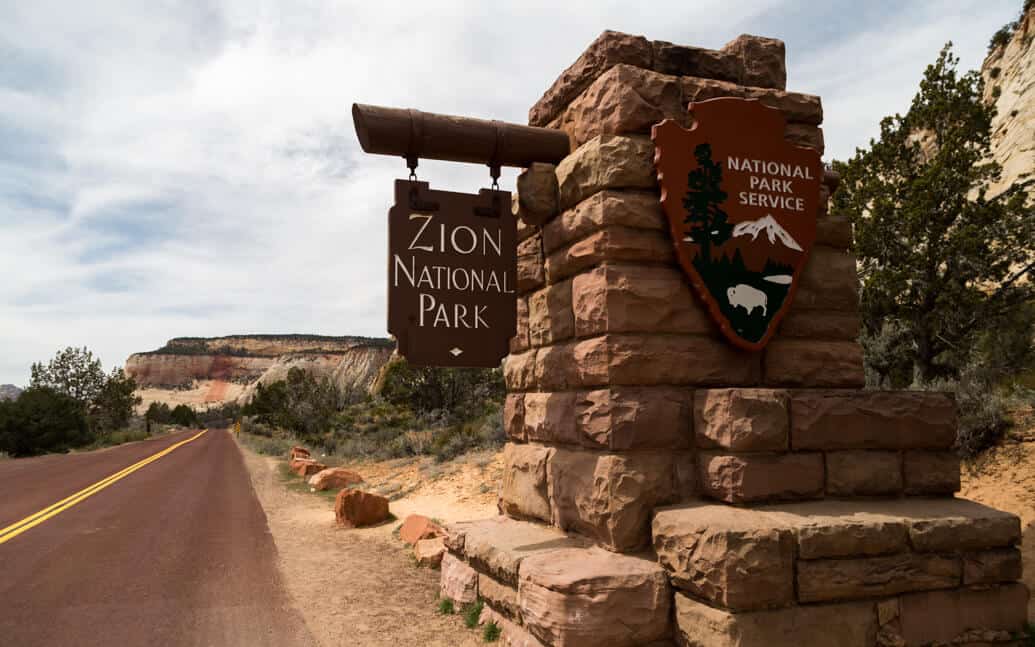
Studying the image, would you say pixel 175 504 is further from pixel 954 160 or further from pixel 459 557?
pixel 954 160

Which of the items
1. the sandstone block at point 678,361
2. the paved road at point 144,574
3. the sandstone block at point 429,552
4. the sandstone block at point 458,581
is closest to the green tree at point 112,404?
the paved road at point 144,574

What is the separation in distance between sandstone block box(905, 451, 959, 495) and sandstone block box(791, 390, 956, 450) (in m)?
0.06

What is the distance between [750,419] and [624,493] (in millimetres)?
773

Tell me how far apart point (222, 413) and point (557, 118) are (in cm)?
8487

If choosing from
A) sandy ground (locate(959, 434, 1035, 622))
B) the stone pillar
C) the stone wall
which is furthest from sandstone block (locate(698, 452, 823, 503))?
sandy ground (locate(959, 434, 1035, 622))

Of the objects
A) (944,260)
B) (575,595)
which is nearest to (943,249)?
(944,260)

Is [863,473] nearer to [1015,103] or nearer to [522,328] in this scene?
[522,328]

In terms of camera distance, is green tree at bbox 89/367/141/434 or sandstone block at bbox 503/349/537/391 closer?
sandstone block at bbox 503/349/537/391

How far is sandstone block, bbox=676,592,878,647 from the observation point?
9.94 feet

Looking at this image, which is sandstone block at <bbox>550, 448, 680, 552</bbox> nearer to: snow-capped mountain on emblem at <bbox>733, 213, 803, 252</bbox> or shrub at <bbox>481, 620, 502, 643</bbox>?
shrub at <bbox>481, 620, 502, 643</bbox>

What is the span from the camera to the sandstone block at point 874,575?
314cm

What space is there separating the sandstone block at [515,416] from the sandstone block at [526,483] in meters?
0.08

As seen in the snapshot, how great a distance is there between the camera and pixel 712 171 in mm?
3949

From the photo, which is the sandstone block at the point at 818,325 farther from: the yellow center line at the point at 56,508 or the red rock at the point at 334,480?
the red rock at the point at 334,480
